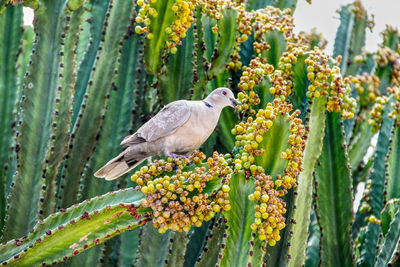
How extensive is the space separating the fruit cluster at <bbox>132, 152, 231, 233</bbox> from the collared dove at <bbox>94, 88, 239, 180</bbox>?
0.21 m

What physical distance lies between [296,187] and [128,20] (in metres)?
1.50

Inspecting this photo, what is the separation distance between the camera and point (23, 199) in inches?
127

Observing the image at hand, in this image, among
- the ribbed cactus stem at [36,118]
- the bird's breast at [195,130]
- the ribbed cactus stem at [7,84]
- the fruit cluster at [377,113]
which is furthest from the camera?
the fruit cluster at [377,113]

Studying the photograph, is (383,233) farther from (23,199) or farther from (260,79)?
(23,199)

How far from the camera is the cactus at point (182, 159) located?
249cm

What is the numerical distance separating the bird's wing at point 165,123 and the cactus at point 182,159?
0.18 metres

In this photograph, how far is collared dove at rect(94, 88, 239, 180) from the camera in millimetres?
2689

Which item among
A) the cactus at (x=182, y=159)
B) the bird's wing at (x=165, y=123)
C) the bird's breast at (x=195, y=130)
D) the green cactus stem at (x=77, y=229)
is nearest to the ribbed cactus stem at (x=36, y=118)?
the cactus at (x=182, y=159)

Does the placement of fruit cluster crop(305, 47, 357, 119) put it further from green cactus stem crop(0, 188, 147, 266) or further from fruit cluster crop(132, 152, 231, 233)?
green cactus stem crop(0, 188, 147, 266)

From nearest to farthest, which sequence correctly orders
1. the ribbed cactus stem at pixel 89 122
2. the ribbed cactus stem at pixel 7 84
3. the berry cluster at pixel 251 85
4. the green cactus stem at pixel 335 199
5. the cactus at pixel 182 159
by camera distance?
the cactus at pixel 182 159
the berry cluster at pixel 251 85
the green cactus stem at pixel 335 199
the ribbed cactus stem at pixel 89 122
the ribbed cactus stem at pixel 7 84

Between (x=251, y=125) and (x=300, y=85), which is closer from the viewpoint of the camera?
(x=251, y=125)

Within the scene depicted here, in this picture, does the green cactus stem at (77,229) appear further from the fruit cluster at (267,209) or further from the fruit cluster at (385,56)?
the fruit cluster at (385,56)

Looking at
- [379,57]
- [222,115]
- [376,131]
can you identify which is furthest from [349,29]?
[222,115]

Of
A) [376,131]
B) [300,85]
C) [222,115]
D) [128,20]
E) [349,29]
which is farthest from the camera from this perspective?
[349,29]
